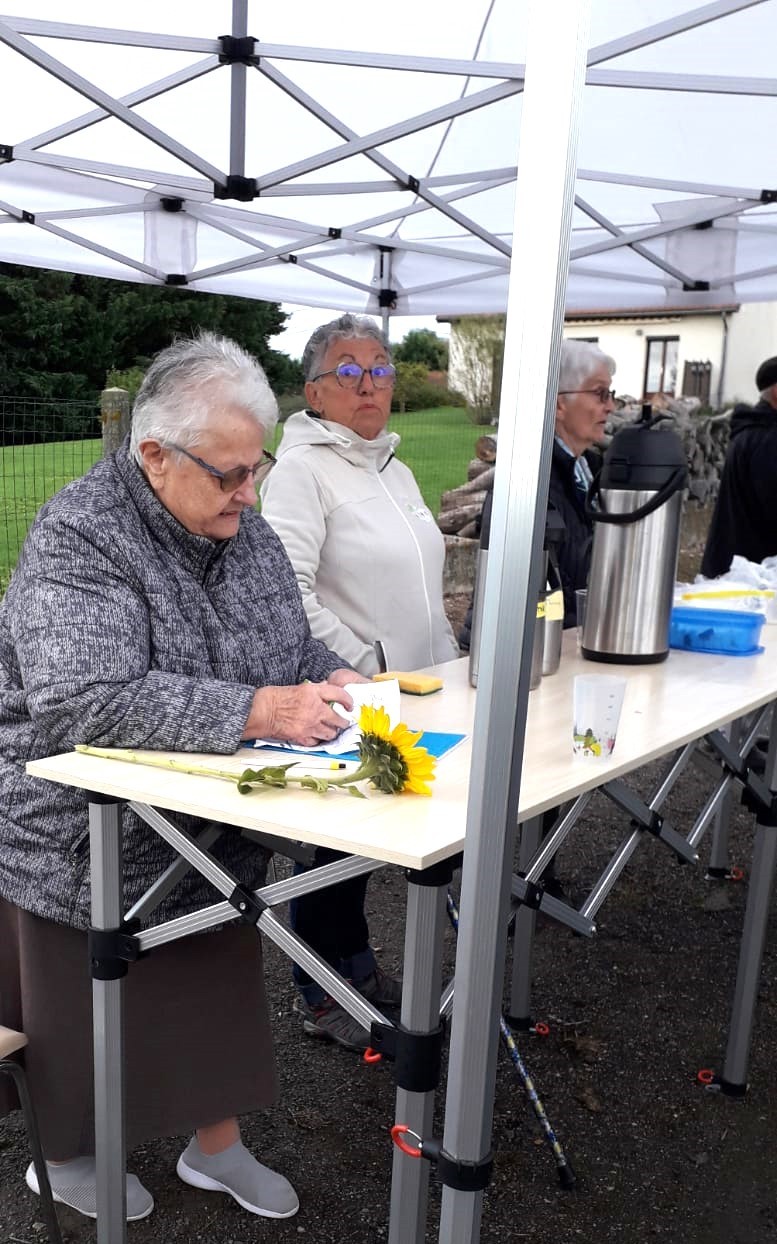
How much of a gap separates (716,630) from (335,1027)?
1.43m

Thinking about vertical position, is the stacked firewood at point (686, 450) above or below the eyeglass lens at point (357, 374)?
below

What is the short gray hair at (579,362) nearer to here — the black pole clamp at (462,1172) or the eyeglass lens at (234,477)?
the eyeglass lens at (234,477)

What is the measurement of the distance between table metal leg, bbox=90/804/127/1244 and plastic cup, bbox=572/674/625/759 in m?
0.77

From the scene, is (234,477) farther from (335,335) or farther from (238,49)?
(238,49)

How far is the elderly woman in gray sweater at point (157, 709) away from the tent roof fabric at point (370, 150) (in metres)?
1.74

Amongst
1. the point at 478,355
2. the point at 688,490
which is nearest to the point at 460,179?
the point at 478,355

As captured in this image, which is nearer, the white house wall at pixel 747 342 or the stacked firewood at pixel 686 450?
the stacked firewood at pixel 686 450

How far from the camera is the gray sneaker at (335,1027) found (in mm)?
2873

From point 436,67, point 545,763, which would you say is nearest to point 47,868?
point 545,763

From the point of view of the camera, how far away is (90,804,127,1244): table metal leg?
Answer: 1.80 metres

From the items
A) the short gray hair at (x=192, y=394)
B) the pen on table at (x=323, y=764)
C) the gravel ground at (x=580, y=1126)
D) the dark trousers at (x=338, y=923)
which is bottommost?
the gravel ground at (x=580, y=1126)

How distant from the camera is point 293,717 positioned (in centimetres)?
189

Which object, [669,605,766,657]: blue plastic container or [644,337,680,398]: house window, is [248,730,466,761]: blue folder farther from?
[644,337,680,398]: house window

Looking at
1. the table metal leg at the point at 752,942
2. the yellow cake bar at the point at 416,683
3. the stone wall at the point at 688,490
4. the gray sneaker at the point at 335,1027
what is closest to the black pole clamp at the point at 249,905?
the yellow cake bar at the point at 416,683
